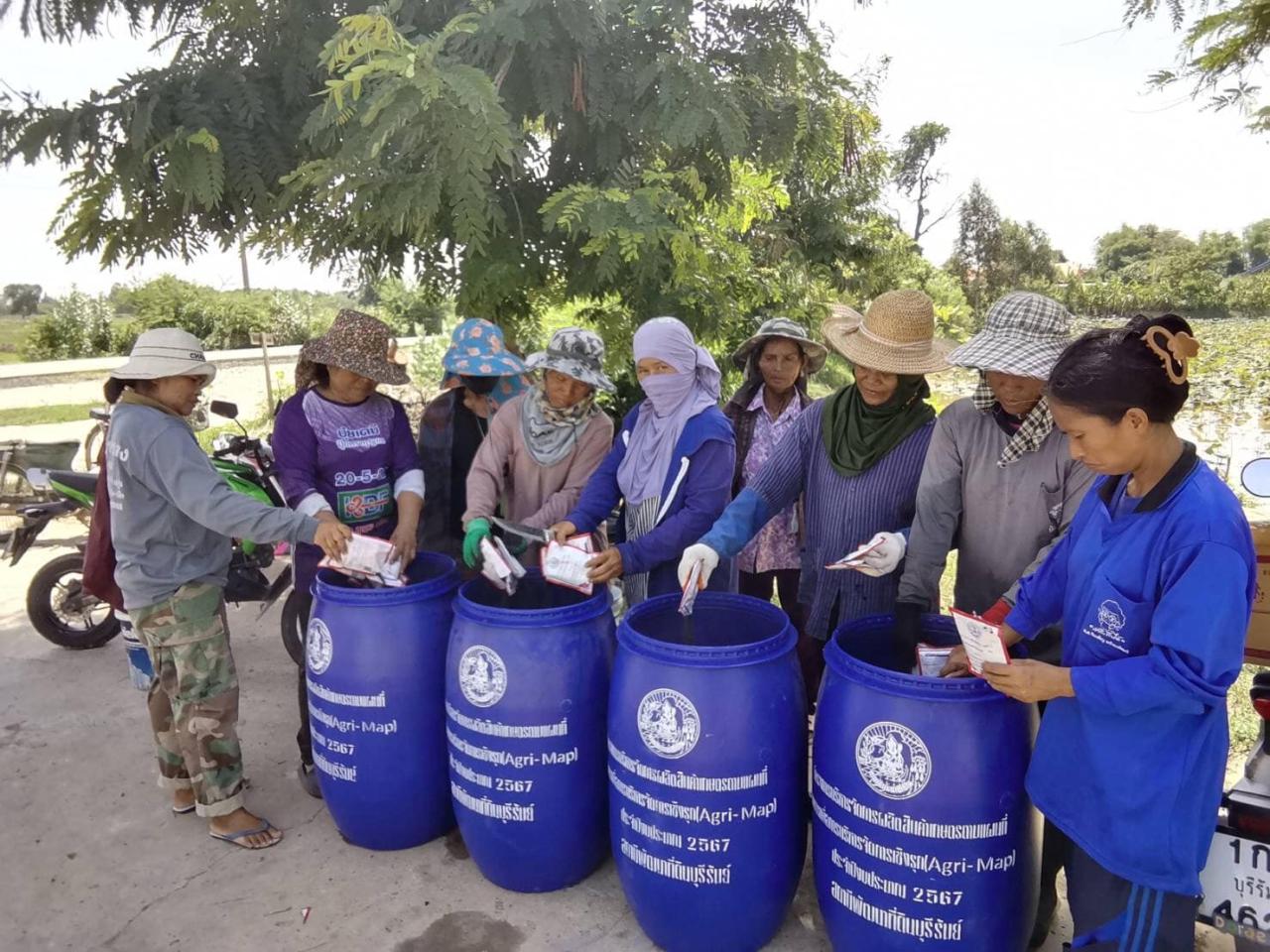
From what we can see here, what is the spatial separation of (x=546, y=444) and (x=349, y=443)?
2.37 ft

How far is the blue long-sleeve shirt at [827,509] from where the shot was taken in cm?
273

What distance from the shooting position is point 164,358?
9.59 ft

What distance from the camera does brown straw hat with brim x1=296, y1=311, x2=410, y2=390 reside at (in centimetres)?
314

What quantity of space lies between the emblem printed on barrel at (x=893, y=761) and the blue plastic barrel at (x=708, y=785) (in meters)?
0.28

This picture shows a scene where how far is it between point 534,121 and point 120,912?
10.4ft

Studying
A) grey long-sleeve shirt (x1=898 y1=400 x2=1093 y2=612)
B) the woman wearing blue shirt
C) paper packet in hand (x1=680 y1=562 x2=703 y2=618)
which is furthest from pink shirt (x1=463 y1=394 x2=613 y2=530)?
the woman wearing blue shirt

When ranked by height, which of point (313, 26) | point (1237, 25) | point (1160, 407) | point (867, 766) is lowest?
point (867, 766)

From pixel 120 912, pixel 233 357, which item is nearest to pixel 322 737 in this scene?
pixel 120 912

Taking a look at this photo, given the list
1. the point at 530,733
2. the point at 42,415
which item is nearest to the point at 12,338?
the point at 42,415

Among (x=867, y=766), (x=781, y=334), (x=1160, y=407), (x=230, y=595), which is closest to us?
(x=1160, y=407)

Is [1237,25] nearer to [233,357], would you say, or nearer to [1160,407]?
[1160,407]

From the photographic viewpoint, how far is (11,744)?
4.00m

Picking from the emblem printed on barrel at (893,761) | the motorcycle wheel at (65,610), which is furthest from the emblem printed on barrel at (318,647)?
the motorcycle wheel at (65,610)

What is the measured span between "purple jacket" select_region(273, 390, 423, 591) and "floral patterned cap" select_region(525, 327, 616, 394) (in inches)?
26.0
